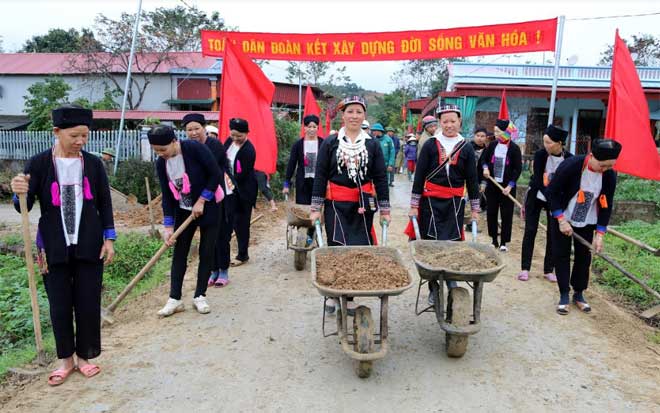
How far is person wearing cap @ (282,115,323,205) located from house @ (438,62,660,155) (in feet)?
38.3

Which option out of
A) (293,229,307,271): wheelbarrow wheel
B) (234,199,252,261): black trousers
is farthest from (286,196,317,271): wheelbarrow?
(234,199,252,261): black trousers

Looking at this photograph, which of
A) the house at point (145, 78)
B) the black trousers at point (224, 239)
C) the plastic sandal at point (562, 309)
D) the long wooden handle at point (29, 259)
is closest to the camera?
the long wooden handle at point (29, 259)

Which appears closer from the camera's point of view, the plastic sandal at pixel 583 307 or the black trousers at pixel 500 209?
the plastic sandal at pixel 583 307

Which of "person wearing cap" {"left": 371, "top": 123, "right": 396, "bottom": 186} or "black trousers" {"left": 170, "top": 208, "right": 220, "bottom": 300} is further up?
"person wearing cap" {"left": 371, "top": 123, "right": 396, "bottom": 186}

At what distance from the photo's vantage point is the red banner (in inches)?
367

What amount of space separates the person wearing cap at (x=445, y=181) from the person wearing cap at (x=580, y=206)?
852 mm

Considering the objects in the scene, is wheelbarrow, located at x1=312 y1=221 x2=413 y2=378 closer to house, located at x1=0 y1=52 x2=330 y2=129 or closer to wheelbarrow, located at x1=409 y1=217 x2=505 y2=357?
wheelbarrow, located at x1=409 y1=217 x2=505 y2=357

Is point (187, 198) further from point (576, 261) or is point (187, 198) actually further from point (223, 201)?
point (576, 261)

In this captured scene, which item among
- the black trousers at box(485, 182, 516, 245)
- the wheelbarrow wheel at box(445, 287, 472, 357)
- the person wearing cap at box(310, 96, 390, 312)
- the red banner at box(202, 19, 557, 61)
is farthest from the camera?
the red banner at box(202, 19, 557, 61)

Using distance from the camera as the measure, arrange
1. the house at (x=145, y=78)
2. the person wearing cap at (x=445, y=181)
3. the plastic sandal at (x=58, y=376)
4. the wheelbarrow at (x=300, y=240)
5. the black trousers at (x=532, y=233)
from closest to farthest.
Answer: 1. the plastic sandal at (x=58, y=376)
2. the person wearing cap at (x=445, y=181)
3. the black trousers at (x=532, y=233)
4. the wheelbarrow at (x=300, y=240)
5. the house at (x=145, y=78)

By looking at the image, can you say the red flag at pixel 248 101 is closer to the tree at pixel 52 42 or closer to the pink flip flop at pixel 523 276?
the pink flip flop at pixel 523 276

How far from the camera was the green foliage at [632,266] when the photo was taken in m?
5.59

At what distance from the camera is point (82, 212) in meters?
3.39

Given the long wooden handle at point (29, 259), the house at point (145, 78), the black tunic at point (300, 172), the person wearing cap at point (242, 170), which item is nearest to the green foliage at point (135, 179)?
the black tunic at point (300, 172)
